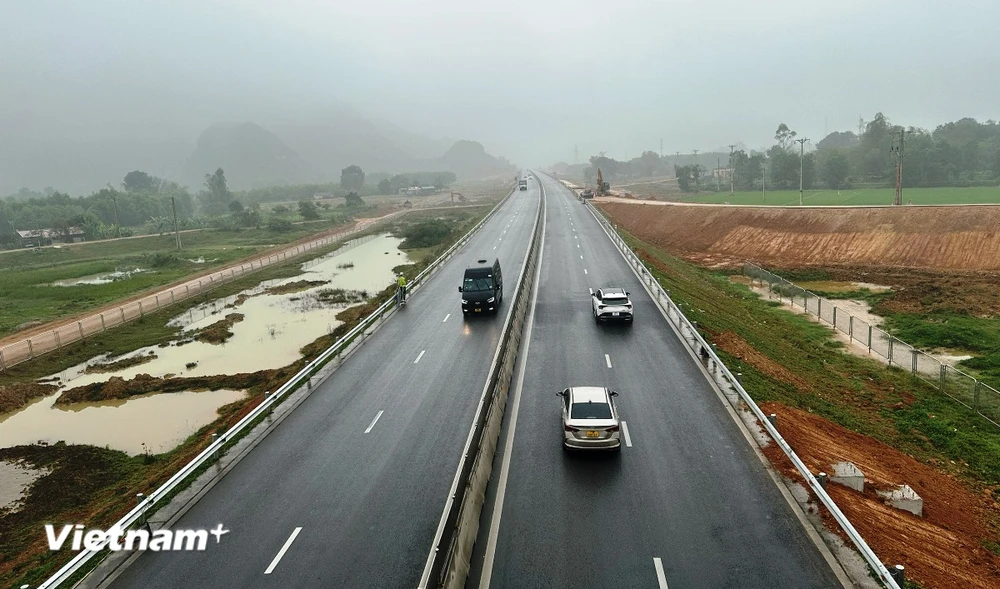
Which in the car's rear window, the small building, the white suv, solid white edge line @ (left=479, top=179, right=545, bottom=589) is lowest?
solid white edge line @ (left=479, top=179, right=545, bottom=589)

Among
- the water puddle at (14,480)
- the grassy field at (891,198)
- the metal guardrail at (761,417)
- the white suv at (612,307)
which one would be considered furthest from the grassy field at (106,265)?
the grassy field at (891,198)

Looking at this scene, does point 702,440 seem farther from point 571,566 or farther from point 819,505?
point 571,566

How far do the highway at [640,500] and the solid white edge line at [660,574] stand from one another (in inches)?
1.5

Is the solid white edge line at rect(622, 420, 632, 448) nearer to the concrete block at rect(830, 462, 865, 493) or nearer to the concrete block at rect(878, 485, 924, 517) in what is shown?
the concrete block at rect(830, 462, 865, 493)

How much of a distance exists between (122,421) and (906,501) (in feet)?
98.5

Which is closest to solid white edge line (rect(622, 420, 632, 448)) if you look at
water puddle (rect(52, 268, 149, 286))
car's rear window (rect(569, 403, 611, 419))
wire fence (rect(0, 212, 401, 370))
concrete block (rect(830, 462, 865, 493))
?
car's rear window (rect(569, 403, 611, 419))

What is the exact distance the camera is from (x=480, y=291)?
3503 centimetres

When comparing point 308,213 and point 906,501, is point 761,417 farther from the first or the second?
point 308,213

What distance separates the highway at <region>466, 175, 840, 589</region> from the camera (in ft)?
41.2

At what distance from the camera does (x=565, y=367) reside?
25.2 metres

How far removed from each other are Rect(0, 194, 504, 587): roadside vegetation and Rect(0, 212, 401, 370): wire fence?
130 cm

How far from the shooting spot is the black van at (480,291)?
3481 centimetres

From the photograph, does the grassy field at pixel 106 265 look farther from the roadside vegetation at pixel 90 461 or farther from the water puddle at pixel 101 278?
the roadside vegetation at pixel 90 461

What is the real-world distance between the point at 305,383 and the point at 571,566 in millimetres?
15509
